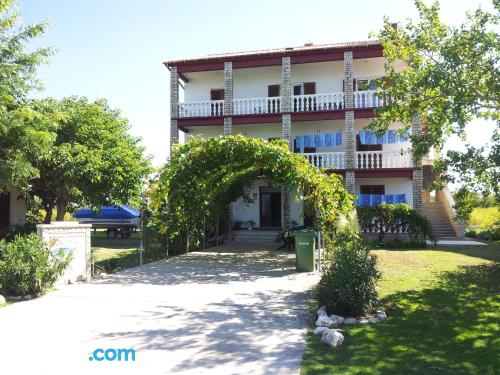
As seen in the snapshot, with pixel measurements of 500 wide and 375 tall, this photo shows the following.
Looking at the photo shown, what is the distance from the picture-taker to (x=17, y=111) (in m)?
10.5

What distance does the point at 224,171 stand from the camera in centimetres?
1420

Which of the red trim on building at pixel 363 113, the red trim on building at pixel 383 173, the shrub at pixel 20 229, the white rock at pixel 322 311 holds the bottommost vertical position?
the white rock at pixel 322 311

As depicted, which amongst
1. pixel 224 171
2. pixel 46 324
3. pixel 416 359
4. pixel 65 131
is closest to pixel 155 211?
pixel 224 171

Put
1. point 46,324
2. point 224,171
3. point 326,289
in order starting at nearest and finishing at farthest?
A: point 46,324
point 326,289
point 224,171

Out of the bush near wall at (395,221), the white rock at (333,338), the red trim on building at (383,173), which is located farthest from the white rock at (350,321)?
the red trim on building at (383,173)

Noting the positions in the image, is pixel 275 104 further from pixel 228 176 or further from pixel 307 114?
pixel 228 176

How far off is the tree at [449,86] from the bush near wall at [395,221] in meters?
7.66

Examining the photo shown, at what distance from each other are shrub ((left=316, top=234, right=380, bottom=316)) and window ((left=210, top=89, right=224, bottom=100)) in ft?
64.9

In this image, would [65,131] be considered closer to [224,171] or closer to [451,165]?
[224,171]

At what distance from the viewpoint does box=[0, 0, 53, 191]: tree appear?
10.5 m

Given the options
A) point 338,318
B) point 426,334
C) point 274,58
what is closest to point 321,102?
point 274,58

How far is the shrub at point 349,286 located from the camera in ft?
23.1

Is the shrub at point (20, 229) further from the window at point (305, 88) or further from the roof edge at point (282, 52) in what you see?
the window at point (305, 88)

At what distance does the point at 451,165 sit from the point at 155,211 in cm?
915
